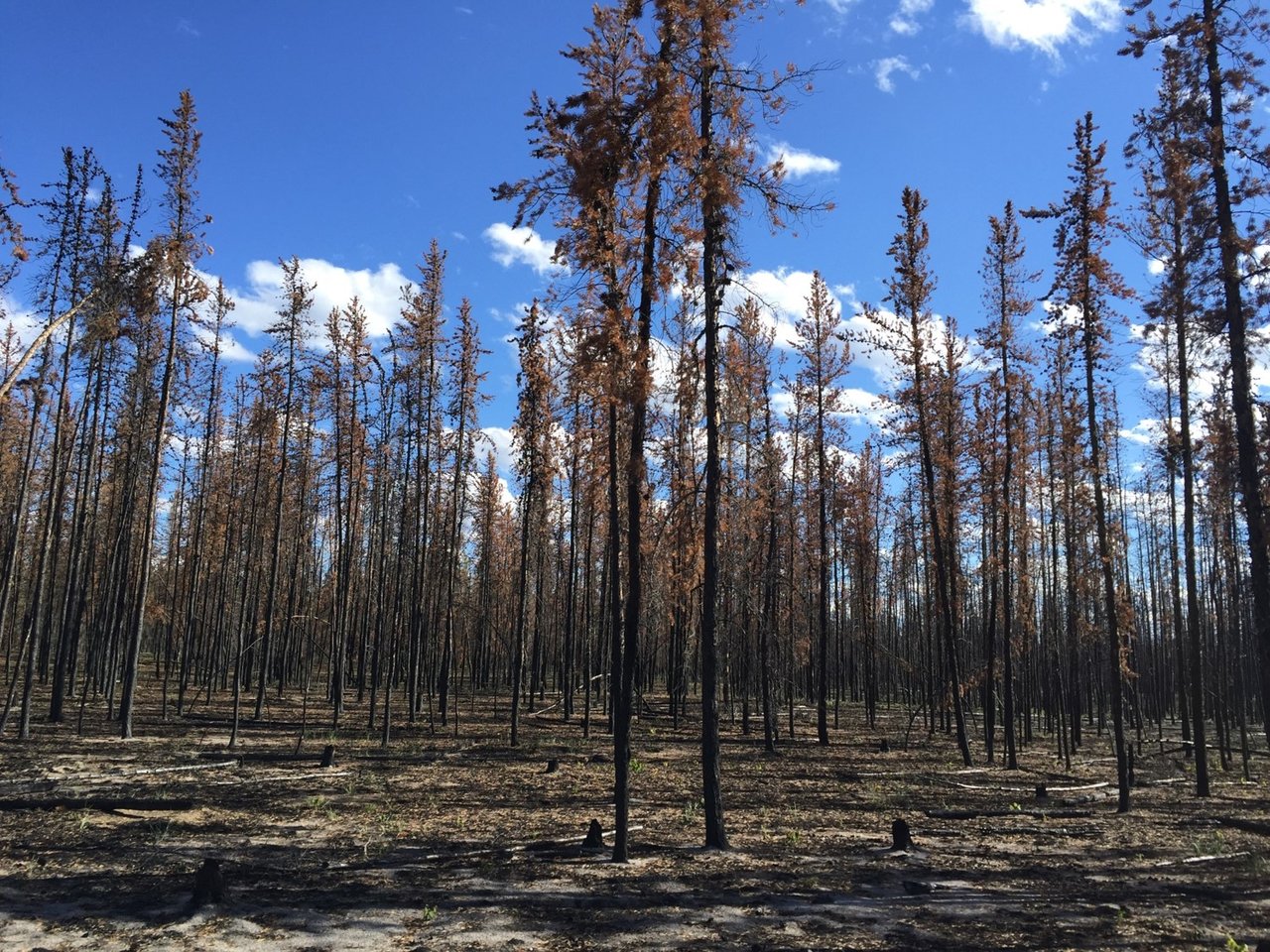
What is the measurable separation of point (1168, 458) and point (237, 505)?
34.3m

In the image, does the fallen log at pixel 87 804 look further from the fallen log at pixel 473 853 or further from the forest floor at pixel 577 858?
the fallen log at pixel 473 853

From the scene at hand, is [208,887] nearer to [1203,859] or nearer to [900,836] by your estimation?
[900,836]

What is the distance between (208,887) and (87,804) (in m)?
5.16

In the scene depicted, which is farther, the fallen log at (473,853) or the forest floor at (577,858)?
the fallen log at (473,853)

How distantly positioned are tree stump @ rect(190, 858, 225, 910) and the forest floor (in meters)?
0.09

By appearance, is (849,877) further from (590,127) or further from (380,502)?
(380,502)

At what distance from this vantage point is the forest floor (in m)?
7.20

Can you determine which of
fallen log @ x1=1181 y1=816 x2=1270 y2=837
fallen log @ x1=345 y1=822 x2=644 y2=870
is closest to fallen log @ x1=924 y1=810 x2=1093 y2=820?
fallen log @ x1=1181 y1=816 x2=1270 y2=837

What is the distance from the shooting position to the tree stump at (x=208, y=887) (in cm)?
755

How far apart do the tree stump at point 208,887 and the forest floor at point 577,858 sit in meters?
0.09

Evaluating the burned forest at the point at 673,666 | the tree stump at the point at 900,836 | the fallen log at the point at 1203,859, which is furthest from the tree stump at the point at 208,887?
the fallen log at the point at 1203,859

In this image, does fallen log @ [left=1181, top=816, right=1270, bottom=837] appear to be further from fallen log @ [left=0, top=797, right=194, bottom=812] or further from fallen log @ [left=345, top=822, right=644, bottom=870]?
fallen log @ [left=0, top=797, right=194, bottom=812]

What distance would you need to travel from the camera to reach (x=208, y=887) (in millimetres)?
7625

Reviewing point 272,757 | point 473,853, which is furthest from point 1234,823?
point 272,757
